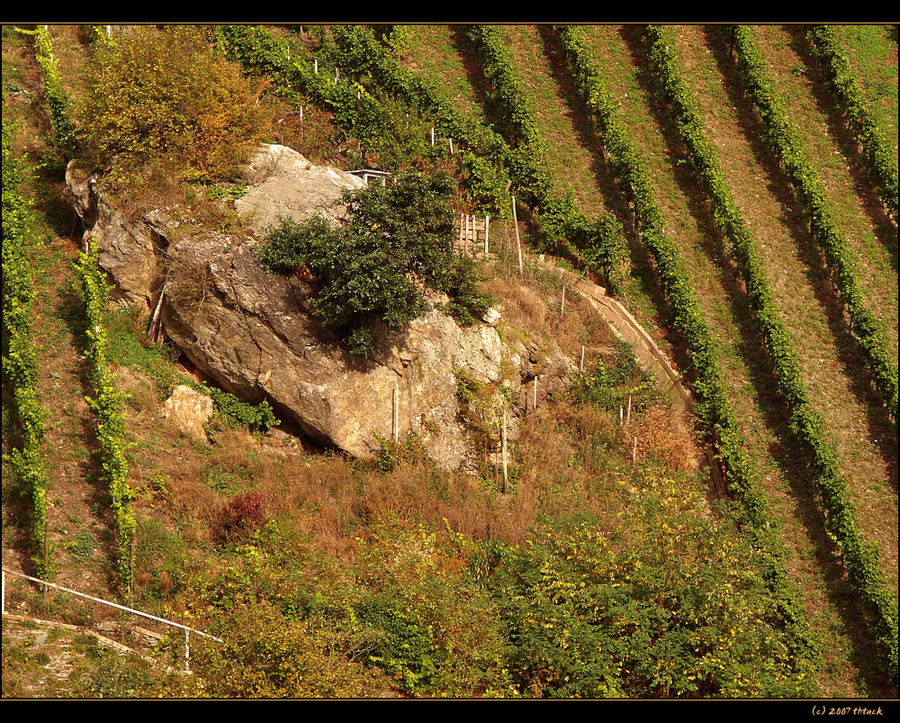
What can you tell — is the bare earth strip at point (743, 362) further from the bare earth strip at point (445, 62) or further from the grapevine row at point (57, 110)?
the grapevine row at point (57, 110)

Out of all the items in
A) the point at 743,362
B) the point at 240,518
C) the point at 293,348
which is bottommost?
the point at 240,518

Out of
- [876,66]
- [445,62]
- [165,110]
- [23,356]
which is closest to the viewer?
[23,356]

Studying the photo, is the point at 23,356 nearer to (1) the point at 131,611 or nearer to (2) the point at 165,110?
(2) the point at 165,110

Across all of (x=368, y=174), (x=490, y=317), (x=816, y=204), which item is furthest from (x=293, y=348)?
(x=816, y=204)

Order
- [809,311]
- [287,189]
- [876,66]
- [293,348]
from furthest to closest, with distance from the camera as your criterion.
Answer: [876,66]
[809,311]
[287,189]
[293,348]

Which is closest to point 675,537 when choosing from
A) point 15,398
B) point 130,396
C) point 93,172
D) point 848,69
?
point 130,396

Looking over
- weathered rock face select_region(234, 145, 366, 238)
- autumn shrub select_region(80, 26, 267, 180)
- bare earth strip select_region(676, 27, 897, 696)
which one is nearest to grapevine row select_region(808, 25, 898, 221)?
bare earth strip select_region(676, 27, 897, 696)

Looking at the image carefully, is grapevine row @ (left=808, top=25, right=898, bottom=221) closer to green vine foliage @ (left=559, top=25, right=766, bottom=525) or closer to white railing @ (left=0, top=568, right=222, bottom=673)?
green vine foliage @ (left=559, top=25, right=766, bottom=525)

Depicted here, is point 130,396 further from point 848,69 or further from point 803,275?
point 848,69

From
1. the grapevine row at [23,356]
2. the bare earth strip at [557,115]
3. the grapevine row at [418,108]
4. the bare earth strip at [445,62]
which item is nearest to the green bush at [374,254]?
the grapevine row at [23,356]
